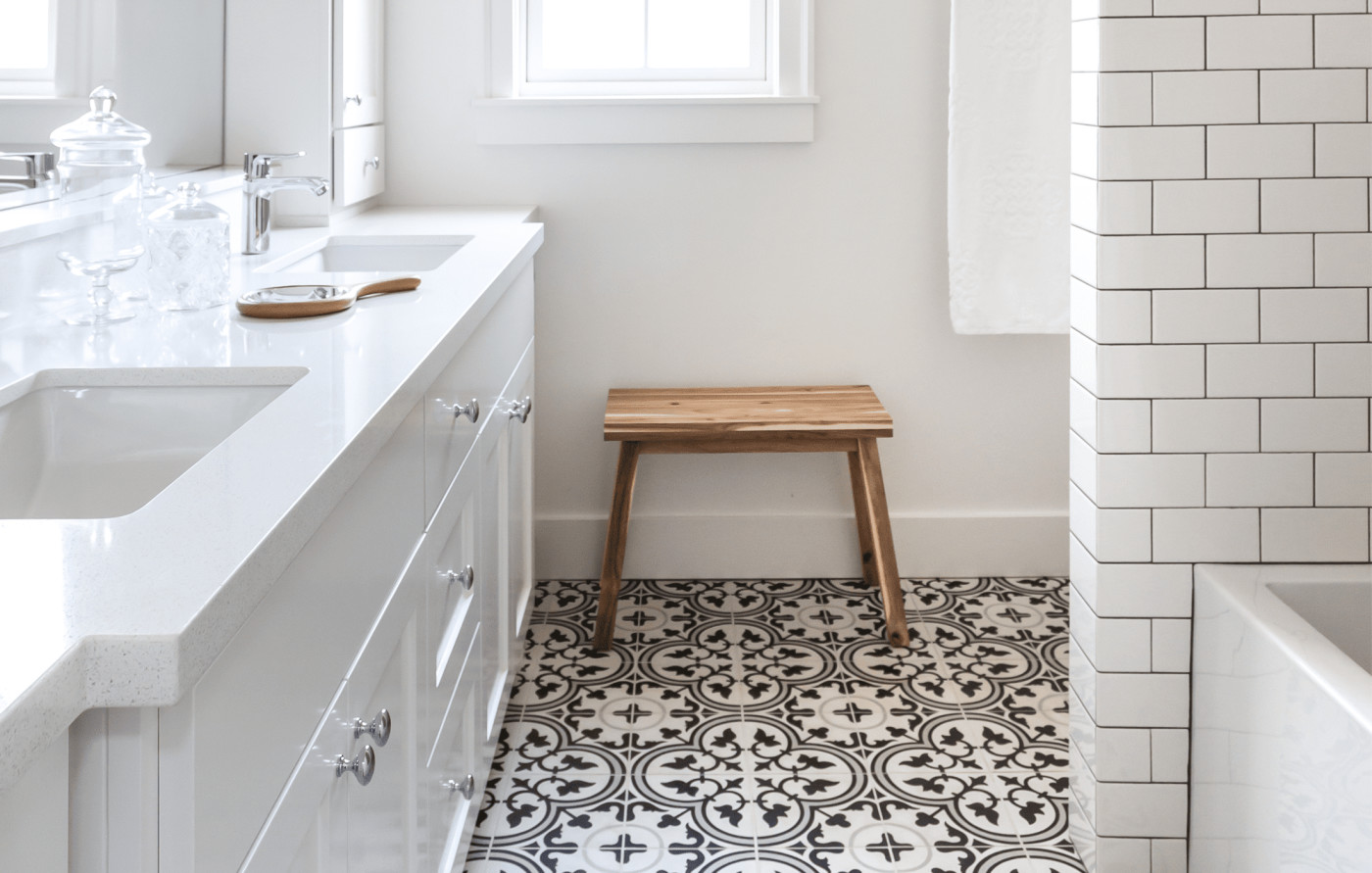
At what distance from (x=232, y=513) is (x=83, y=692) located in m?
0.22

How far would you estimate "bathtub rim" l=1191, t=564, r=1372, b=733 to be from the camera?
1.43 meters

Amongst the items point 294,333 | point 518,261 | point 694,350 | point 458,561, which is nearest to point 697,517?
point 694,350

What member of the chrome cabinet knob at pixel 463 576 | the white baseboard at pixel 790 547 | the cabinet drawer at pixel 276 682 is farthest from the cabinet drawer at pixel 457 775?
the white baseboard at pixel 790 547

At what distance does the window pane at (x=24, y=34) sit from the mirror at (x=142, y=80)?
0.02 metres

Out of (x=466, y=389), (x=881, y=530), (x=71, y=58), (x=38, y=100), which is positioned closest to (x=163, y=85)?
(x=71, y=58)

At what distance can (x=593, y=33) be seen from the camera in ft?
10.5

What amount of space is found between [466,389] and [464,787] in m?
0.58

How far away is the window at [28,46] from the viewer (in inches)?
63.4

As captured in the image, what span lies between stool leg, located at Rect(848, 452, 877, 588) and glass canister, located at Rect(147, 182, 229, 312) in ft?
5.24

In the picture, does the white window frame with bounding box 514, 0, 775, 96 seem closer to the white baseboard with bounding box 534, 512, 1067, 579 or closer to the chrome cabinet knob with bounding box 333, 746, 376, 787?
the white baseboard with bounding box 534, 512, 1067, 579

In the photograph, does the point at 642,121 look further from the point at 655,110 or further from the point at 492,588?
the point at 492,588

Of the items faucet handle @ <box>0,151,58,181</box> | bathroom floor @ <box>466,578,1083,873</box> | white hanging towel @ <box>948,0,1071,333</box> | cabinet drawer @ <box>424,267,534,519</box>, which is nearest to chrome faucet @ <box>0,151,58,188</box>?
faucet handle @ <box>0,151,58,181</box>

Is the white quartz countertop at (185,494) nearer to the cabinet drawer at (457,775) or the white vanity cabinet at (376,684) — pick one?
the white vanity cabinet at (376,684)

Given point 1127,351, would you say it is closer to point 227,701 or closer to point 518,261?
point 518,261
